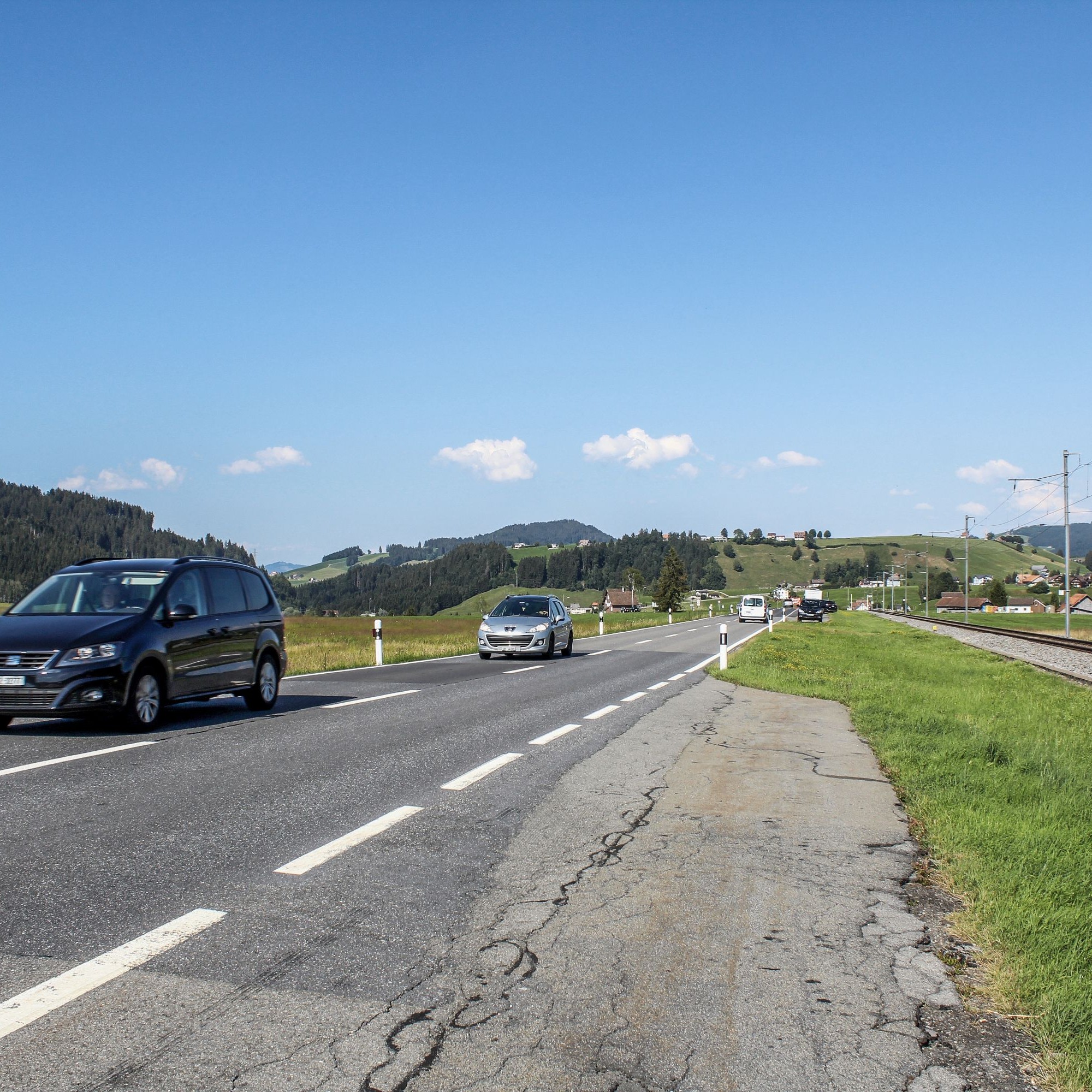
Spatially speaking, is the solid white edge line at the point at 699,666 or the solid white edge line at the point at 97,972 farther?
the solid white edge line at the point at 699,666

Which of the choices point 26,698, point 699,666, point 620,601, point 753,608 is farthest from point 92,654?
point 620,601

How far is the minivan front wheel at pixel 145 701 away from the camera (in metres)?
10.2

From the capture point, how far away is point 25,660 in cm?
976

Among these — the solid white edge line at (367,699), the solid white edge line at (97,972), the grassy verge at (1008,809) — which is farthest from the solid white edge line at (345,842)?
the solid white edge line at (367,699)

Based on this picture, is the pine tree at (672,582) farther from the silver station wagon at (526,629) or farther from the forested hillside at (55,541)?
the silver station wagon at (526,629)

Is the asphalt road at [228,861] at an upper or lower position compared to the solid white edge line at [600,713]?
upper

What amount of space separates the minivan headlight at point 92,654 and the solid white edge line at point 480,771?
398cm

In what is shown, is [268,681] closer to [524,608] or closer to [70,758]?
[70,758]

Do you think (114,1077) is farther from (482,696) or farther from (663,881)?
(482,696)

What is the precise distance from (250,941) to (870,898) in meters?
2.84

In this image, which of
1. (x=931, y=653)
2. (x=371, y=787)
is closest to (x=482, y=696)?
(x=371, y=787)

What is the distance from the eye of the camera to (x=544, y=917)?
453 centimetres

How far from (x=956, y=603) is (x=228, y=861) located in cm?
17265

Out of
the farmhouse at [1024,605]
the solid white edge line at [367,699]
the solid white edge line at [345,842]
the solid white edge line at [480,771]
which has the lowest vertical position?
the farmhouse at [1024,605]
